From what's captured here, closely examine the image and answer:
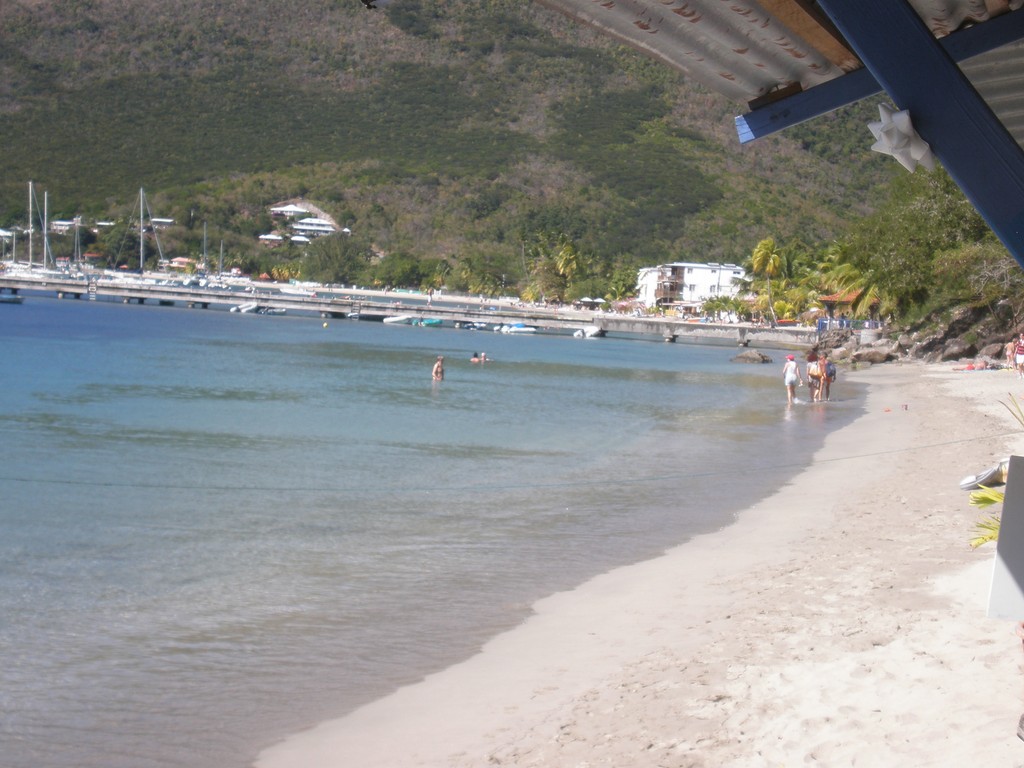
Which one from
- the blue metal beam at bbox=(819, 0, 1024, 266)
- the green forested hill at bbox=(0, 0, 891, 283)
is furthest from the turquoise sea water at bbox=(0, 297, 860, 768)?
the green forested hill at bbox=(0, 0, 891, 283)

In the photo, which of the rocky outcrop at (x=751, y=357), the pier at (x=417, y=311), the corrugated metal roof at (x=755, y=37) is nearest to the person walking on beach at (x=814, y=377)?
the rocky outcrop at (x=751, y=357)

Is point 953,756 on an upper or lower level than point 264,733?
upper

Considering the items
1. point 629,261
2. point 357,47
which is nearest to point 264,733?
point 629,261

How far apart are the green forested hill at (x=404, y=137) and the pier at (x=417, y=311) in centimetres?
2401

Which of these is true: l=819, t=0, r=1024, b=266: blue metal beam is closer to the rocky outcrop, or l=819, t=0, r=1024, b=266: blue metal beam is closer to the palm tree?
the rocky outcrop

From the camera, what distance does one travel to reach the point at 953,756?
14.6 ft

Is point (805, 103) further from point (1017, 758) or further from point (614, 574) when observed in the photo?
point (614, 574)

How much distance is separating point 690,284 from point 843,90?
99.8 m

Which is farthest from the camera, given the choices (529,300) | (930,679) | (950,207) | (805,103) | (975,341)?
(529,300)

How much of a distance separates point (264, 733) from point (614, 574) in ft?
13.8

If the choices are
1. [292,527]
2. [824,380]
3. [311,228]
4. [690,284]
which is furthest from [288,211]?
[292,527]

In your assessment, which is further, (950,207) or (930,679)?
(950,207)

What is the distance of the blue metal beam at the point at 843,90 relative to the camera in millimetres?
3236

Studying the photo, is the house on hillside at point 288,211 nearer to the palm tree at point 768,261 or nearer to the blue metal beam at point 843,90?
the palm tree at point 768,261
